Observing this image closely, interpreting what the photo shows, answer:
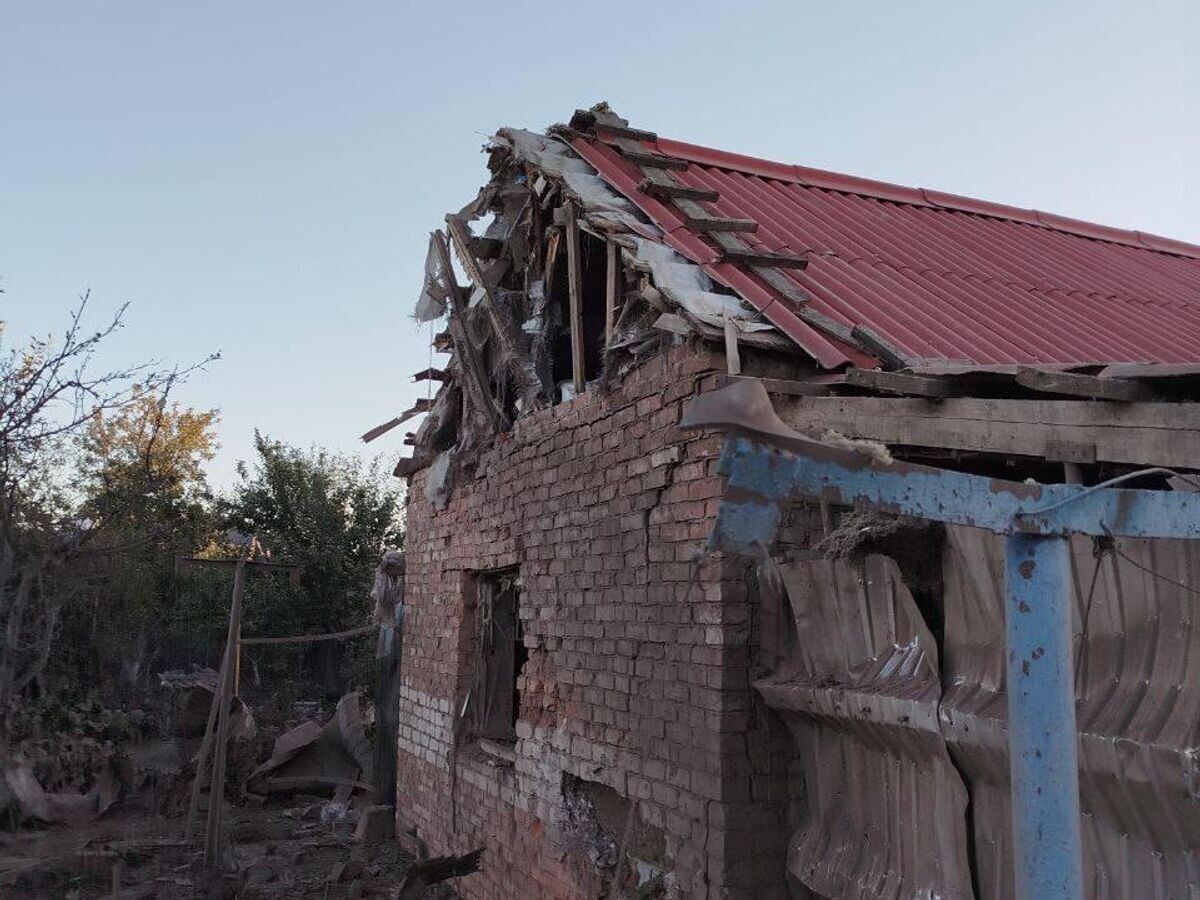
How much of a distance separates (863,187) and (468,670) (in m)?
4.86

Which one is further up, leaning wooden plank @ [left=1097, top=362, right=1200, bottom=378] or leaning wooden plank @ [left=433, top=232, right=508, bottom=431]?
leaning wooden plank @ [left=433, top=232, right=508, bottom=431]

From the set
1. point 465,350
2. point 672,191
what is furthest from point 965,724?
point 465,350

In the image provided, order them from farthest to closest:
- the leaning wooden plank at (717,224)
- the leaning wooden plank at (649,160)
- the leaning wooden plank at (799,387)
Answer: the leaning wooden plank at (649,160)
the leaning wooden plank at (717,224)
the leaning wooden plank at (799,387)

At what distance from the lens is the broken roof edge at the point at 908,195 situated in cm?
743

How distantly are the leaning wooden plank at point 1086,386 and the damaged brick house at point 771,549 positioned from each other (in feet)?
0.03

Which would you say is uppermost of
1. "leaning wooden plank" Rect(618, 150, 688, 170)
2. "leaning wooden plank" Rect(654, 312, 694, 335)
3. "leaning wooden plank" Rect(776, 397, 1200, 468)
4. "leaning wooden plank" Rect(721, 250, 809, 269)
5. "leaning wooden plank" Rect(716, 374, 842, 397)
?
"leaning wooden plank" Rect(618, 150, 688, 170)

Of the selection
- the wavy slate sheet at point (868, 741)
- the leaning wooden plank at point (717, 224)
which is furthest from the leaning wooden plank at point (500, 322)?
the wavy slate sheet at point (868, 741)

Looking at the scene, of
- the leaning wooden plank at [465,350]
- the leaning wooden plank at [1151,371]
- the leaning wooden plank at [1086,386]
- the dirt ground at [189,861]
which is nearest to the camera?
the leaning wooden plank at [1151,371]

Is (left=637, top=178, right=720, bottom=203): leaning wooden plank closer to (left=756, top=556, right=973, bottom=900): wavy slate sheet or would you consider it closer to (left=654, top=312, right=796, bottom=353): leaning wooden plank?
(left=654, top=312, right=796, bottom=353): leaning wooden plank

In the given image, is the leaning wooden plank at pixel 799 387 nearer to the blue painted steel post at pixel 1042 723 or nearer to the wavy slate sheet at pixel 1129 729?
the wavy slate sheet at pixel 1129 729

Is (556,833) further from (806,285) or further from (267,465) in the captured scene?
(267,465)

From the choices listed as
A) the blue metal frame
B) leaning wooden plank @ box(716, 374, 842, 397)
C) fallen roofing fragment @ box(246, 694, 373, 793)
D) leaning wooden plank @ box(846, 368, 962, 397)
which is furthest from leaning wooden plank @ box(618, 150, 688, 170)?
fallen roofing fragment @ box(246, 694, 373, 793)

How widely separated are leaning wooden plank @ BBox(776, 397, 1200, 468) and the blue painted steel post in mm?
860

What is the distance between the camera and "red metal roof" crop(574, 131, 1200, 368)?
488cm
